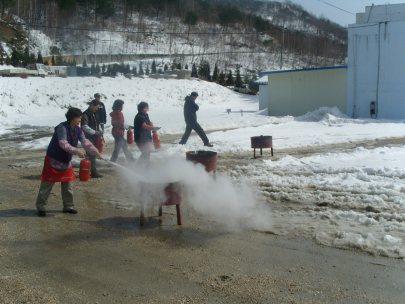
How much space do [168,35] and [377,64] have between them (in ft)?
Answer: 263

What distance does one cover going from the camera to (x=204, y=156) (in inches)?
298

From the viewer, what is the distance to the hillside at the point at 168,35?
266ft

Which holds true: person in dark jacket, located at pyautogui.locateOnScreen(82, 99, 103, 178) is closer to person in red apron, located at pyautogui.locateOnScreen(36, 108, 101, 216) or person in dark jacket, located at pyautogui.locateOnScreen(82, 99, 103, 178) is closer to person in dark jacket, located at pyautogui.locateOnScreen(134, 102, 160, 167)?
person in dark jacket, located at pyautogui.locateOnScreen(134, 102, 160, 167)

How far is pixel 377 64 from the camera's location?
25734 mm

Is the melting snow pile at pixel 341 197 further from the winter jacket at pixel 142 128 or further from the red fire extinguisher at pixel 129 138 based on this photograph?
the red fire extinguisher at pixel 129 138

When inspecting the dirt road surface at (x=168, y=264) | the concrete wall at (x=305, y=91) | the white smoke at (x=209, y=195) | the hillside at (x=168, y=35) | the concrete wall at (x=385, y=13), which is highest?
the hillside at (x=168, y=35)

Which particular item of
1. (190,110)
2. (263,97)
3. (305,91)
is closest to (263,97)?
(263,97)

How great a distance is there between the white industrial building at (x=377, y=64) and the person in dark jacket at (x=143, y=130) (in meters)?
21.3

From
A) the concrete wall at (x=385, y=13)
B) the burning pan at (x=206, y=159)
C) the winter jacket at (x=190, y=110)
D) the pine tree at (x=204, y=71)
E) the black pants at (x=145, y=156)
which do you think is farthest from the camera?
the pine tree at (x=204, y=71)

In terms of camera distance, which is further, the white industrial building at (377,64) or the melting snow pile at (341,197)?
the white industrial building at (377,64)

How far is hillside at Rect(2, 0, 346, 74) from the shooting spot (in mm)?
81000

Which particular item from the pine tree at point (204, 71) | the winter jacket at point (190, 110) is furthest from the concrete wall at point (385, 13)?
the pine tree at point (204, 71)

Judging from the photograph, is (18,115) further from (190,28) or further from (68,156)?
(190,28)

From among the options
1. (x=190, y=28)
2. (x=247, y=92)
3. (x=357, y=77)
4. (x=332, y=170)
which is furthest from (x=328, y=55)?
(x=332, y=170)
